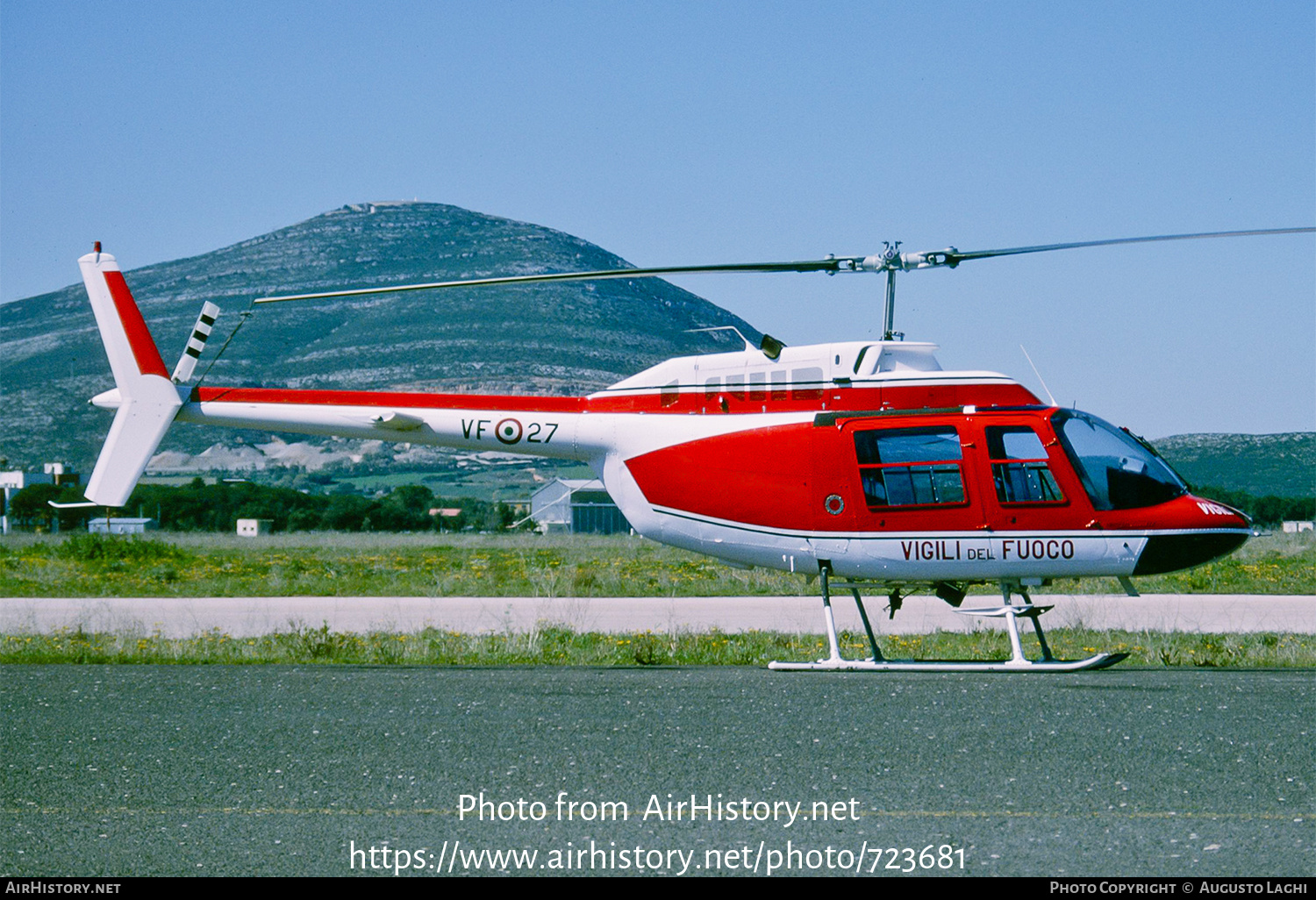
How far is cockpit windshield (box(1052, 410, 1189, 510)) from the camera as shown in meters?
14.1

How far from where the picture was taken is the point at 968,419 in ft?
46.3

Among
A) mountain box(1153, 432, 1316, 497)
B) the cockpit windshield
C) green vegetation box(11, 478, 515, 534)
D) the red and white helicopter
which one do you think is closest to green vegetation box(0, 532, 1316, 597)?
the cockpit windshield

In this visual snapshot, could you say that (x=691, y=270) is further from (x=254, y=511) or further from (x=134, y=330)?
(x=254, y=511)

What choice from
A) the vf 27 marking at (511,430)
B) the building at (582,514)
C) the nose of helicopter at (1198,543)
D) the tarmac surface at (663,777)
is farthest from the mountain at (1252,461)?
the tarmac surface at (663,777)

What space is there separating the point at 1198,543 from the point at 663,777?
820cm

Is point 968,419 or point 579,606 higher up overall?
point 968,419

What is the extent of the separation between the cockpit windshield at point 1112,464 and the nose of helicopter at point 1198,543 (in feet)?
1.19

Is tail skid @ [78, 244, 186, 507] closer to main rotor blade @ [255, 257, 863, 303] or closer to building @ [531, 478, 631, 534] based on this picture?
main rotor blade @ [255, 257, 863, 303]

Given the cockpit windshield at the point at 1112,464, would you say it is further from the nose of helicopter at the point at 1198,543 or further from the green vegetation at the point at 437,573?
the green vegetation at the point at 437,573

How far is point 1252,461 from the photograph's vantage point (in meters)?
98.6

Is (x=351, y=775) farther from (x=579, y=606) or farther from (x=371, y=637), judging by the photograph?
(x=579, y=606)

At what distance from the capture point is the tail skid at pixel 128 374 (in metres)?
17.1

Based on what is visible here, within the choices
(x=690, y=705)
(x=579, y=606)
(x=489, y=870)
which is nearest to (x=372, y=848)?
(x=489, y=870)
